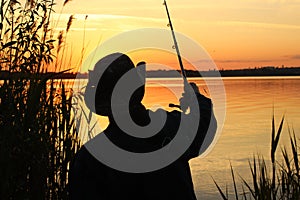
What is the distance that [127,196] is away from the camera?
293 cm

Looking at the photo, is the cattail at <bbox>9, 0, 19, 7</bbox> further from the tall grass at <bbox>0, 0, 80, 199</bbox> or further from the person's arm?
the person's arm

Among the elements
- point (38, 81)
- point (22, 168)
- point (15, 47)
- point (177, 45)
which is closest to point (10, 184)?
point (22, 168)

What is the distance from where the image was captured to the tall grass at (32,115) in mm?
4559

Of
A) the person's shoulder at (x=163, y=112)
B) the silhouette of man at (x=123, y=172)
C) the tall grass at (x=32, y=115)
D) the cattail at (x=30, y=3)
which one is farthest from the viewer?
the cattail at (x=30, y=3)

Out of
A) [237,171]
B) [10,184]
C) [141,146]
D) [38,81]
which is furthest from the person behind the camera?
[237,171]

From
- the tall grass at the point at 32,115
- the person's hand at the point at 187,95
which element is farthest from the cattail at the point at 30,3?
the person's hand at the point at 187,95

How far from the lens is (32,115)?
15.9ft

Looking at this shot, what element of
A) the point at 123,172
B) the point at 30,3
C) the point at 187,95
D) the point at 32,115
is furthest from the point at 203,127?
the point at 30,3

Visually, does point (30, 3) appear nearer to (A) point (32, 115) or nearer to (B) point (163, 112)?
(A) point (32, 115)

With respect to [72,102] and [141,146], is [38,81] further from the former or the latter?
[141,146]

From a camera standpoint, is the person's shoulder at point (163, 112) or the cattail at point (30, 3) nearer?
the person's shoulder at point (163, 112)

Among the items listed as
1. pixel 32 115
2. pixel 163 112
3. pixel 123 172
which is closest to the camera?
pixel 123 172

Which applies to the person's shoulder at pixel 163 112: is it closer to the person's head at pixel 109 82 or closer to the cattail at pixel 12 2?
the person's head at pixel 109 82

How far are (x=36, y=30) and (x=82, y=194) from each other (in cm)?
279
